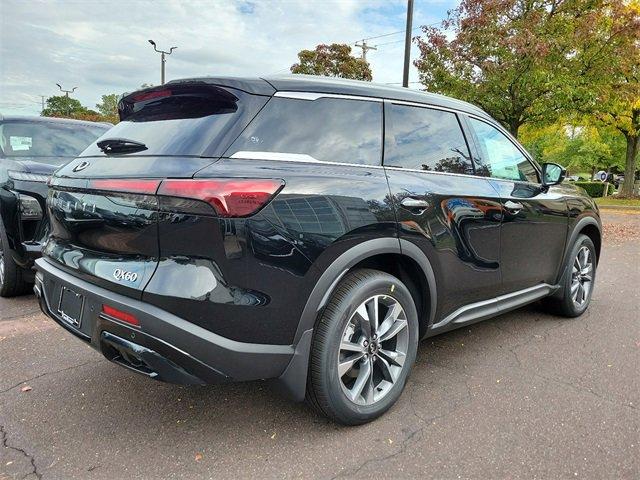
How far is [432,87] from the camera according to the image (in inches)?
539

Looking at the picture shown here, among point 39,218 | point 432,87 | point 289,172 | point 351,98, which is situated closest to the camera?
point 289,172

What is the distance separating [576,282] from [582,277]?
14 centimetres

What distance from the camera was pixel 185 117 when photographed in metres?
2.39

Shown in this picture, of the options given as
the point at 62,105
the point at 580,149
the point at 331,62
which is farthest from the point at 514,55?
the point at 62,105

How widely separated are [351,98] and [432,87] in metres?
12.0

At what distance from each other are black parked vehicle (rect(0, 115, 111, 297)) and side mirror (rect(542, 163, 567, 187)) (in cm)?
398

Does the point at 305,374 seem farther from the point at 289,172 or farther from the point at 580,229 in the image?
the point at 580,229

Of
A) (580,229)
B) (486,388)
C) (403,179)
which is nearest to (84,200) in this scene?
(403,179)

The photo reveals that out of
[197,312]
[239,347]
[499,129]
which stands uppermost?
[499,129]

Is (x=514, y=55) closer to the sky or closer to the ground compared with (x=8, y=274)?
closer to the sky

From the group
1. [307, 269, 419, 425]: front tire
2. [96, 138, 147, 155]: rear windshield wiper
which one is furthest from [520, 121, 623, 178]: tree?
[96, 138, 147, 155]: rear windshield wiper

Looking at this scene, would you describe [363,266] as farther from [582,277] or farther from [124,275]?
[582,277]

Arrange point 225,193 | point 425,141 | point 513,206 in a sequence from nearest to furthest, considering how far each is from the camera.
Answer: point 225,193
point 425,141
point 513,206

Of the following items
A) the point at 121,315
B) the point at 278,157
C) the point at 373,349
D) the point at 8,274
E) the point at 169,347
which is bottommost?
the point at 8,274
